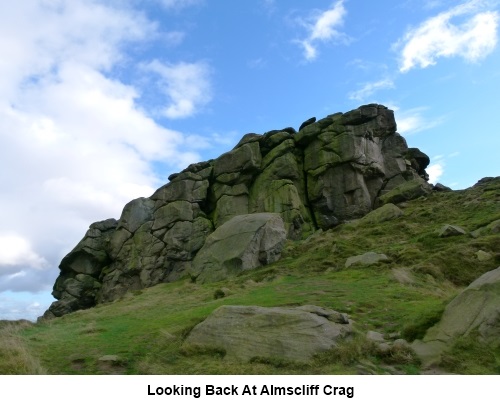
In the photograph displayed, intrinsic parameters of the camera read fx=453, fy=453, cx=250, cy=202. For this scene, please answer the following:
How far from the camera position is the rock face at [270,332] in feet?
46.1

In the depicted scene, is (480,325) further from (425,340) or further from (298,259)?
(298,259)

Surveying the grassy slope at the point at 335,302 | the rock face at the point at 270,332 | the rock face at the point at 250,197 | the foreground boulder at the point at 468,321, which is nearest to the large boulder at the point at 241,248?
the grassy slope at the point at 335,302

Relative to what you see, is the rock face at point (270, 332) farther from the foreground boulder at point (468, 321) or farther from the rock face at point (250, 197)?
the rock face at point (250, 197)

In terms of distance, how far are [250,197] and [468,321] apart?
50262 mm

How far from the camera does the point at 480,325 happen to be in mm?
13000

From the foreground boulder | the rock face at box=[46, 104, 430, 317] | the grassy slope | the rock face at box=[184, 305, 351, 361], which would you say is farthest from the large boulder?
the foreground boulder

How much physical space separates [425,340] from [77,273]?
58.3 meters

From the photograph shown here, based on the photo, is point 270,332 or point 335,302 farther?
point 335,302

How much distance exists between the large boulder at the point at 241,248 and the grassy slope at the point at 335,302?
1861 mm

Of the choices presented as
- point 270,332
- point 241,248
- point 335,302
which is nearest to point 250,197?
point 241,248

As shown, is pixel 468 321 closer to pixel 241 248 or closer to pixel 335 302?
pixel 335 302

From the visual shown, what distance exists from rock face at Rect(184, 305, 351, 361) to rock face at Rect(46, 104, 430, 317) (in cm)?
4139

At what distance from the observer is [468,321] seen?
13523 mm

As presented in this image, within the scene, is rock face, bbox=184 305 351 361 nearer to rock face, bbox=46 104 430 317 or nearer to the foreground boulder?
the foreground boulder
